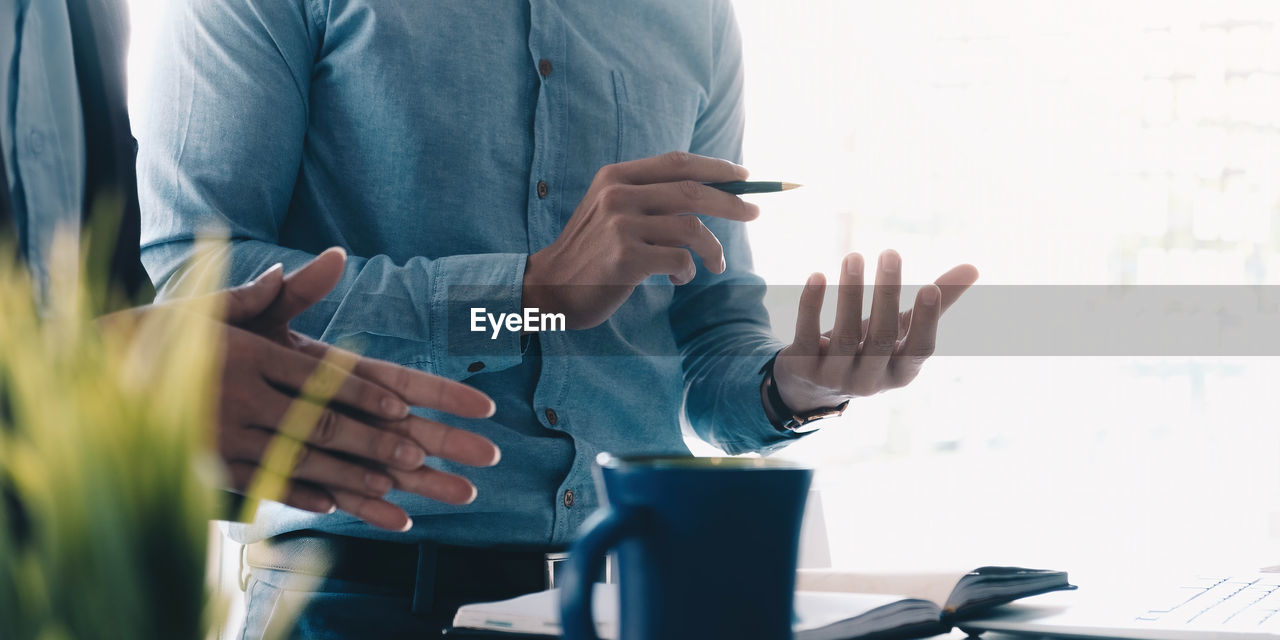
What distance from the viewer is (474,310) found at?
2.88 ft

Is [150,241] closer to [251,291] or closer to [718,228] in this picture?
[251,291]

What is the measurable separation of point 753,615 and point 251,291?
282 mm

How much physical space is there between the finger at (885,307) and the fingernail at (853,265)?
0.6 inches

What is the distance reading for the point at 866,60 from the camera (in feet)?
11.6

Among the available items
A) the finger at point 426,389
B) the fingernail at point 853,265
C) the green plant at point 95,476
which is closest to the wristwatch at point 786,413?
the fingernail at point 853,265

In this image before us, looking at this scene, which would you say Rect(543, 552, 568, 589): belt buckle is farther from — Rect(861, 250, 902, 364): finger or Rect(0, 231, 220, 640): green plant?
Rect(0, 231, 220, 640): green plant

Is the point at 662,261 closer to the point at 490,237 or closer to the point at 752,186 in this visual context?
the point at 752,186

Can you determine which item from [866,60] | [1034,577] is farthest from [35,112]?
[866,60]

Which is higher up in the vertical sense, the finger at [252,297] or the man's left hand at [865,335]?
the finger at [252,297]

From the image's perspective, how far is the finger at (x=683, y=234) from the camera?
31.4 inches

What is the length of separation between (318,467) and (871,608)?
0.96 ft

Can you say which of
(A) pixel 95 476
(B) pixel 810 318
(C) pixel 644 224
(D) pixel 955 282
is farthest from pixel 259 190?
(A) pixel 95 476

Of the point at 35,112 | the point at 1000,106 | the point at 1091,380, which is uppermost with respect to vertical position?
the point at 1000,106

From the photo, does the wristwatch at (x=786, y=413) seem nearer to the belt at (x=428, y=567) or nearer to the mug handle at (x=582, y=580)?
the belt at (x=428, y=567)
